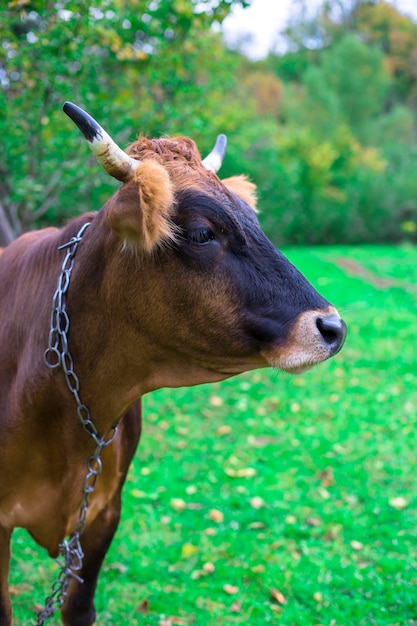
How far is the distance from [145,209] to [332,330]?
0.77 m

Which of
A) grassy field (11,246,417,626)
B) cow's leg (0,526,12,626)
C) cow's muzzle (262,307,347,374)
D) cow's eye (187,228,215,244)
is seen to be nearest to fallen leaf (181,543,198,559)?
grassy field (11,246,417,626)

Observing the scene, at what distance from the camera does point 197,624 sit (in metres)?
3.69

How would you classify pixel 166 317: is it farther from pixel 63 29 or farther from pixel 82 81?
pixel 82 81

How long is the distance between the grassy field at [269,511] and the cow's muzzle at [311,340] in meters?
0.45

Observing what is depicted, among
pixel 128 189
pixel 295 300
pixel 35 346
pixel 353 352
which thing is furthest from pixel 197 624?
pixel 353 352

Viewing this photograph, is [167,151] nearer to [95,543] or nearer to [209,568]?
[95,543]

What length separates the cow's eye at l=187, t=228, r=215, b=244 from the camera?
7.03 ft

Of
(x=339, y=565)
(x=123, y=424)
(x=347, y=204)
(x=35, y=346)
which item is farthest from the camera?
(x=347, y=204)

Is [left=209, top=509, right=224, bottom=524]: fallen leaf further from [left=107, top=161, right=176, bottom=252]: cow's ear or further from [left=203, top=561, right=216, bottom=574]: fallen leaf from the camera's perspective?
[left=107, top=161, right=176, bottom=252]: cow's ear

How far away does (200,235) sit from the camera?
7.06 feet

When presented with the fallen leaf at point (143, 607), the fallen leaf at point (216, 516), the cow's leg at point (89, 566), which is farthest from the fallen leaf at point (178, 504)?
the cow's leg at point (89, 566)

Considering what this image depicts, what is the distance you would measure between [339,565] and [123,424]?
222 centimetres

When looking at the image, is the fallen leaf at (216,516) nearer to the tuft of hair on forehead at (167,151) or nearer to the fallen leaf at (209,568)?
the fallen leaf at (209,568)

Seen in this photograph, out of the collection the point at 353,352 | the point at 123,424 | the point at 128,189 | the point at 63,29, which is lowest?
the point at 353,352
